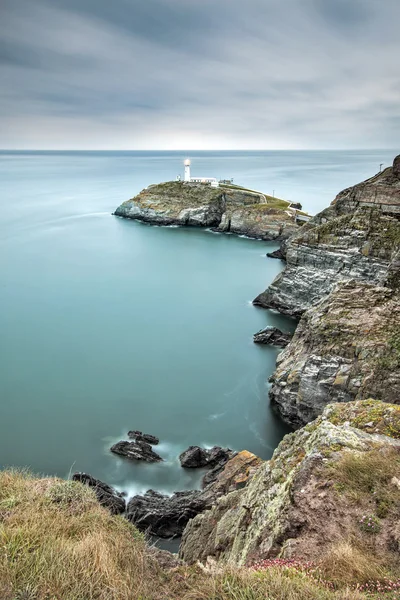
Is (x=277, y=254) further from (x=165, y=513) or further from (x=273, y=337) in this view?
(x=165, y=513)

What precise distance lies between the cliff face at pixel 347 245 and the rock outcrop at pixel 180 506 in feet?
58.6

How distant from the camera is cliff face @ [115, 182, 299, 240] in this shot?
68.3 m

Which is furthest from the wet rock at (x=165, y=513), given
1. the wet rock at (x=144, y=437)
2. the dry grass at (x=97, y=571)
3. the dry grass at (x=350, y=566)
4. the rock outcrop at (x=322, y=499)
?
the dry grass at (x=350, y=566)

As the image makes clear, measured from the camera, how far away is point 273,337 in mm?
31047

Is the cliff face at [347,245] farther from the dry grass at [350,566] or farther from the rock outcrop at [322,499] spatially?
the dry grass at [350,566]

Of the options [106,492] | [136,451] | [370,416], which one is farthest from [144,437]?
[370,416]

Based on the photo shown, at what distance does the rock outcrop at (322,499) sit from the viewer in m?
6.85

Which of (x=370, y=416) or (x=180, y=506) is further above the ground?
(x=370, y=416)

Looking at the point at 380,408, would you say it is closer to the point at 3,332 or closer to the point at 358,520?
the point at 358,520

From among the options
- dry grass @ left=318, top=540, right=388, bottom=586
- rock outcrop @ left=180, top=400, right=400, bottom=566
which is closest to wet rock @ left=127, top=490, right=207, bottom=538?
rock outcrop @ left=180, top=400, right=400, bottom=566

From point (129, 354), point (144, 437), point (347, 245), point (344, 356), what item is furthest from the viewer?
point (347, 245)

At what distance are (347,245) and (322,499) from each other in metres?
26.1

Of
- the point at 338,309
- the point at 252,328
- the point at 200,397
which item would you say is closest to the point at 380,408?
the point at 338,309

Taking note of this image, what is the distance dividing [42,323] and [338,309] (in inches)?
954
